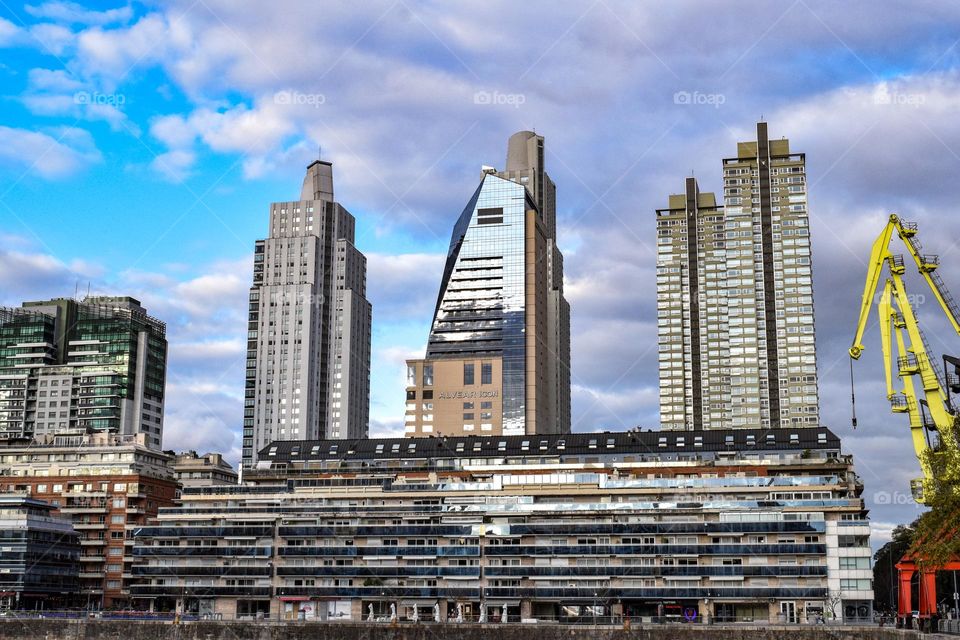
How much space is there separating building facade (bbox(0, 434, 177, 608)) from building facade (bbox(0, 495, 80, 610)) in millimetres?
3568

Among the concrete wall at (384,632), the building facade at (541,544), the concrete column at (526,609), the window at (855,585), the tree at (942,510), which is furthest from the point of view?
the concrete column at (526,609)

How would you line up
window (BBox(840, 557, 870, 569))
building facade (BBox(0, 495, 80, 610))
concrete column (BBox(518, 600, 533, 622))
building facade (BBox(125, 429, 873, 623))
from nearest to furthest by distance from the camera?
window (BBox(840, 557, 870, 569)), building facade (BBox(125, 429, 873, 623)), concrete column (BBox(518, 600, 533, 622)), building facade (BBox(0, 495, 80, 610))

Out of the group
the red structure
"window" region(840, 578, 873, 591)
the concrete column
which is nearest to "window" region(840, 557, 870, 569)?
"window" region(840, 578, 873, 591)

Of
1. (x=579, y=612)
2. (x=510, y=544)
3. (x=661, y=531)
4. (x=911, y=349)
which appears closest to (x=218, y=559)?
(x=510, y=544)

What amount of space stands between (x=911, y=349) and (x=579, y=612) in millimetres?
54461

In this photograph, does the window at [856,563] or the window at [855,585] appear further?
the window at [856,563]

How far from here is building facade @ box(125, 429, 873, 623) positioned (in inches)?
5615

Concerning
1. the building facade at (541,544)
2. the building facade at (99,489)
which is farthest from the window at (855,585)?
the building facade at (99,489)

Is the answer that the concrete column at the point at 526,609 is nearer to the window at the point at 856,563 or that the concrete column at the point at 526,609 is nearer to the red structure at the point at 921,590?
the window at the point at 856,563

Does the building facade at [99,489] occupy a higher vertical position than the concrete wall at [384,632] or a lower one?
higher

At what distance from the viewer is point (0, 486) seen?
18812 centimetres

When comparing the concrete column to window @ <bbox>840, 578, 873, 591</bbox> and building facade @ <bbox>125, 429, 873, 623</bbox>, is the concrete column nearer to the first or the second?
building facade @ <bbox>125, 429, 873, 623</bbox>

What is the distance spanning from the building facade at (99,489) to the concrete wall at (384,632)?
3485cm

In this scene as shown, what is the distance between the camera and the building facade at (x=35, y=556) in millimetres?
161500
